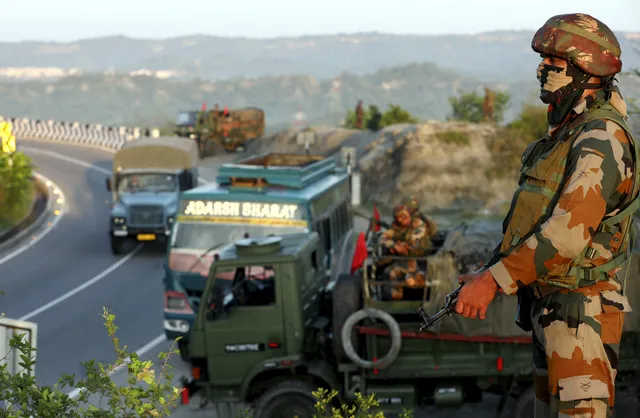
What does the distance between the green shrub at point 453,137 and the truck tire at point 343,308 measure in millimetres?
26982

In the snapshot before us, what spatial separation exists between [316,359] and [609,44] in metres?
6.77

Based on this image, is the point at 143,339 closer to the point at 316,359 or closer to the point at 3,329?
the point at 316,359

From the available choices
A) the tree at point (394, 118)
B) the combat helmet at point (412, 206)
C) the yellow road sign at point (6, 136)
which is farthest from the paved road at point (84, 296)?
the tree at point (394, 118)

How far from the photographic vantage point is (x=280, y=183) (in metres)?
16.1

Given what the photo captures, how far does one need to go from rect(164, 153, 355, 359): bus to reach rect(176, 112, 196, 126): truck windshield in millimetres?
36519

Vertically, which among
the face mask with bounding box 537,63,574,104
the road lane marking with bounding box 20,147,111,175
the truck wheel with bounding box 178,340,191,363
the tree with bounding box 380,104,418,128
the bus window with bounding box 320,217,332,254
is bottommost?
the road lane marking with bounding box 20,147,111,175

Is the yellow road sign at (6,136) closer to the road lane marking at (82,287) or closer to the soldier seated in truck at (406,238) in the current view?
the road lane marking at (82,287)

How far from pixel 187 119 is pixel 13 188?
2147 centimetres

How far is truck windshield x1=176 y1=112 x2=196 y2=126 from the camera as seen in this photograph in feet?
172

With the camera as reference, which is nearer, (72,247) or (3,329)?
(3,329)

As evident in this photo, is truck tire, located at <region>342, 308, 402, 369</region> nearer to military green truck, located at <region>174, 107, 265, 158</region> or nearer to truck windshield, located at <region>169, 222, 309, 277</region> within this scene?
truck windshield, located at <region>169, 222, 309, 277</region>

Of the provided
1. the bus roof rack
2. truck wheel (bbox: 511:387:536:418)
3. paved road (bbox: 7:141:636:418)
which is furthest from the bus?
truck wheel (bbox: 511:387:536:418)

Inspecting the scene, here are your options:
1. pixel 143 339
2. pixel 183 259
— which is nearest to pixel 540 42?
pixel 183 259

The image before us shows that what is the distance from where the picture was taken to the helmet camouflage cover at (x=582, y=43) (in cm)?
461
